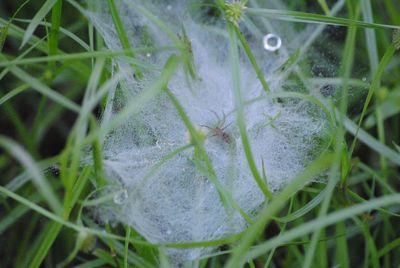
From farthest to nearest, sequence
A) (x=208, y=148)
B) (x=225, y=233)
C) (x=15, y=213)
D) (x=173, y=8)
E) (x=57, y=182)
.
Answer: (x=173, y=8) < (x=57, y=182) < (x=15, y=213) < (x=208, y=148) < (x=225, y=233)

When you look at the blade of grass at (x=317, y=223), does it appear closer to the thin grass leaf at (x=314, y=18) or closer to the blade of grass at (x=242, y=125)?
the blade of grass at (x=242, y=125)

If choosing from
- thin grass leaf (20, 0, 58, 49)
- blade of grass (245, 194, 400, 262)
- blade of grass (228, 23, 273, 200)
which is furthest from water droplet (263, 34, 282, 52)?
blade of grass (245, 194, 400, 262)

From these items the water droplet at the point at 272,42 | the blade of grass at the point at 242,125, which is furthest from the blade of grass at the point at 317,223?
the water droplet at the point at 272,42

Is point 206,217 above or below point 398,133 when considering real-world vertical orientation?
below

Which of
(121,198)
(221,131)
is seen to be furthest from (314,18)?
(121,198)

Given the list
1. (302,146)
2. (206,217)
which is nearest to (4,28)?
(206,217)

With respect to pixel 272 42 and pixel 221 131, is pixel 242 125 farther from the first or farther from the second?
pixel 272 42

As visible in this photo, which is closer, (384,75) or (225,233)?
(225,233)

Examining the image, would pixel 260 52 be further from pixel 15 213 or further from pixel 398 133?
pixel 15 213
